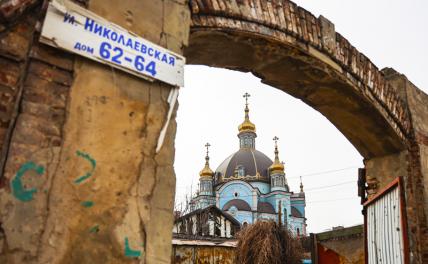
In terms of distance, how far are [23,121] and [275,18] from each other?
2.42 metres

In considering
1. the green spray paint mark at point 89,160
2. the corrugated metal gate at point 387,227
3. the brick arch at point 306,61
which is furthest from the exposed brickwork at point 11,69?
the corrugated metal gate at point 387,227

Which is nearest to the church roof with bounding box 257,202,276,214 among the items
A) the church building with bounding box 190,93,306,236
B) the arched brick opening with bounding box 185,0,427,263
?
the church building with bounding box 190,93,306,236

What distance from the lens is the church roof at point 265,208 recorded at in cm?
3741

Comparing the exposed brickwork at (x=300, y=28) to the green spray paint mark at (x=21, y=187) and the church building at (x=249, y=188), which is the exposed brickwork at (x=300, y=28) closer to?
the green spray paint mark at (x=21, y=187)

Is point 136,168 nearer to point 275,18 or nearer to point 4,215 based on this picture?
point 4,215

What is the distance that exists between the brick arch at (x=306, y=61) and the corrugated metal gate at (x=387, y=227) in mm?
913

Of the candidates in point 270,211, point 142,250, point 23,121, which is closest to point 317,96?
point 142,250

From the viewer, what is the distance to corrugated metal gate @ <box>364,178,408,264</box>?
3.65 metres

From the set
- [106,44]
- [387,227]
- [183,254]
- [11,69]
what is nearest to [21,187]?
[11,69]

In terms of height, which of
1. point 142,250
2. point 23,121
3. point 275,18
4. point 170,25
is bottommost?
point 142,250

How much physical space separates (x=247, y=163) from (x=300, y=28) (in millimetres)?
37591

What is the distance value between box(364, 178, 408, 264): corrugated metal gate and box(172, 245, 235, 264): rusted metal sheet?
6206 millimetres

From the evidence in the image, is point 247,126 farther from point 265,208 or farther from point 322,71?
point 322,71

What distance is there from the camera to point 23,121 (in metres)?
1.99
